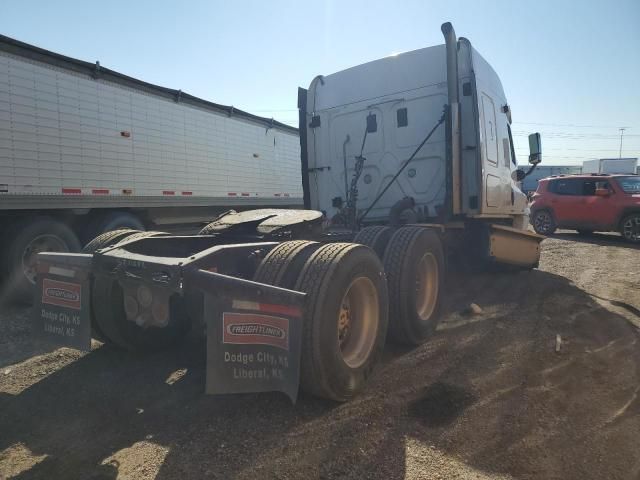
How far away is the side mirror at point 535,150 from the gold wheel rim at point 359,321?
5276mm

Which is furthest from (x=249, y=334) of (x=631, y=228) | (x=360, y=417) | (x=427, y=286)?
(x=631, y=228)

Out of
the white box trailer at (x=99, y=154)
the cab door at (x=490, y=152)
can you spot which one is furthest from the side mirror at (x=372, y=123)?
the white box trailer at (x=99, y=154)

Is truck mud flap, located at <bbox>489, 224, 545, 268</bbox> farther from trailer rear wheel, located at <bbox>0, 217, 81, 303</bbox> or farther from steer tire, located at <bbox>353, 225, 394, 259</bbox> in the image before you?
trailer rear wheel, located at <bbox>0, 217, 81, 303</bbox>

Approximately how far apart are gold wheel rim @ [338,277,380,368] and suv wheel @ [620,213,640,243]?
39.7 feet

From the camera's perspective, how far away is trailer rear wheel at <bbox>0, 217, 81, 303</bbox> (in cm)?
611

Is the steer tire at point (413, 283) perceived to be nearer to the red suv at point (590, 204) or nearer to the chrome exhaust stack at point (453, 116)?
the chrome exhaust stack at point (453, 116)

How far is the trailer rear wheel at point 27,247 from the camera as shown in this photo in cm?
611

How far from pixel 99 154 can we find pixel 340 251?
19.8 ft

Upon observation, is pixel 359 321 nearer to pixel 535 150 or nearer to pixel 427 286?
pixel 427 286

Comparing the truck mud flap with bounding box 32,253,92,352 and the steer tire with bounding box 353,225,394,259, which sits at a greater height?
the steer tire with bounding box 353,225,394,259

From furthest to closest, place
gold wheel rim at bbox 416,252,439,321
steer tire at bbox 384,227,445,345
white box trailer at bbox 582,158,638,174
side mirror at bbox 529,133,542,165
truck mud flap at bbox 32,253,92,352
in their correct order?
white box trailer at bbox 582,158,638,174 < side mirror at bbox 529,133,542,165 < gold wheel rim at bbox 416,252,439,321 < steer tire at bbox 384,227,445,345 < truck mud flap at bbox 32,253,92,352

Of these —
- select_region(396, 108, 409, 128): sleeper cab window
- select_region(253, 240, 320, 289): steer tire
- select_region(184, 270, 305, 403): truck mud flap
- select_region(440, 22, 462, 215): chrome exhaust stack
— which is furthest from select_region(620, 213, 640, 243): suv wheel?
select_region(184, 270, 305, 403): truck mud flap

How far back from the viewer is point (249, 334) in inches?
99.3

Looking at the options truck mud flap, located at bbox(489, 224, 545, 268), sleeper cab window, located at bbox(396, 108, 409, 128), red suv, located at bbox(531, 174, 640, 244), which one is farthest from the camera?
red suv, located at bbox(531, 174, 640, 244)
